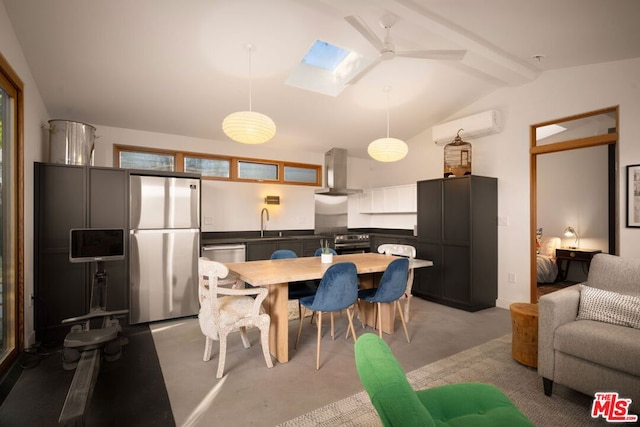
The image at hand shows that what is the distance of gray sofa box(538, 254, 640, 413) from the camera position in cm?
177

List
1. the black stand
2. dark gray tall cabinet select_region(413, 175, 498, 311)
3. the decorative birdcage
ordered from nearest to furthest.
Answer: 1. the black stand
2. dark gray tall cabinet select_region(413, 175, 498, 311)
3. the decorative birdcage

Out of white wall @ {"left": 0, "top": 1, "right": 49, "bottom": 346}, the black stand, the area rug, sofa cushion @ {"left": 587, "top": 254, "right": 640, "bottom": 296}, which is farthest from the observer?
white wall @ {"left": 0, "top": 1, "right": 49, "bottom": 346}

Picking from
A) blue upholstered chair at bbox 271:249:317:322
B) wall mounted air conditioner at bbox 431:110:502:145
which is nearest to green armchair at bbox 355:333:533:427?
blue upholstered chair at bbox 271:249:317:322

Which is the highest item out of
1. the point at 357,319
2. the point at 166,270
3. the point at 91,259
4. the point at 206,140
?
the point at 206,140

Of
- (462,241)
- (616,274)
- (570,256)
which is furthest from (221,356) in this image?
(570,256)

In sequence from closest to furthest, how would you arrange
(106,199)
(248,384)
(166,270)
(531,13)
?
(248,384), (531,13), (106,199), (166,270)

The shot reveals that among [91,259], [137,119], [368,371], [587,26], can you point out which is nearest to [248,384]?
[368,371]

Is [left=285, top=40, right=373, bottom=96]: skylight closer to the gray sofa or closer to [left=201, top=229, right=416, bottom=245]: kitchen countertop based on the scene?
[left=201, top=229, right=416, bottom=245]: kitchen countertop

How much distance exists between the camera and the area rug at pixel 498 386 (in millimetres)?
1852

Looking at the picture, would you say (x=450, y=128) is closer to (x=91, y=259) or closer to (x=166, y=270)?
(x=166, y=270)

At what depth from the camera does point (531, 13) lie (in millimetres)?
2676

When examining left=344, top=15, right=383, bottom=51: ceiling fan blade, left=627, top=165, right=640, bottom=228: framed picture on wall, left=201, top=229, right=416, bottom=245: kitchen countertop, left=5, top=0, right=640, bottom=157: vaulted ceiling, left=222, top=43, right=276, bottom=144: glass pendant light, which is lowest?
left=201, top=229, right=416, bottom=245: kitchen countertop

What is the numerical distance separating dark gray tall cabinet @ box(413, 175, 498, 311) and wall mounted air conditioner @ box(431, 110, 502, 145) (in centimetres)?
75

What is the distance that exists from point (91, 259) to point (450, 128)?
16.5ft
